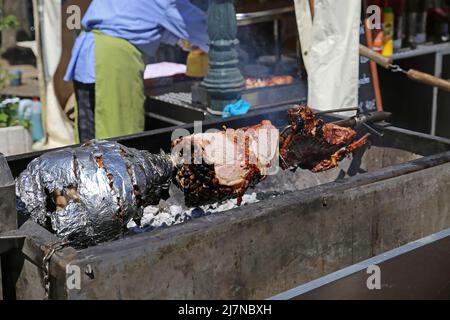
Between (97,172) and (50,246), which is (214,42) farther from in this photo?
(50,246)

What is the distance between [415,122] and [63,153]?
5.51 meters

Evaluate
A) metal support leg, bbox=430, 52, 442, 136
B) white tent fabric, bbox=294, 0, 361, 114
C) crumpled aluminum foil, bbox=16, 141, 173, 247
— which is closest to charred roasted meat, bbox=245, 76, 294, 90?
white tent fabric, bbox=294, 0, 361, 114

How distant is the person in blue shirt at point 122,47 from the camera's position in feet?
19.3

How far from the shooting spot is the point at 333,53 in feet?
17.9

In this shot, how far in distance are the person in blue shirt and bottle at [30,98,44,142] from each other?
203cm

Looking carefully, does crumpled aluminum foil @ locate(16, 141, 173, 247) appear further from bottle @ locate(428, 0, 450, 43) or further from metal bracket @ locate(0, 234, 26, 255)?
bottle @ locate(428, 0, 450, 43)

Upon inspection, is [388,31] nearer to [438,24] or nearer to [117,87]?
[438,24]

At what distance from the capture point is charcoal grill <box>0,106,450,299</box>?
92.7 inches

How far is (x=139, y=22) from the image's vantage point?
5.91 metres

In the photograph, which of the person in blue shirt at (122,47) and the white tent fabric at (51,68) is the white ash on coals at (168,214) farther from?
the white tent fabric at (51,68)

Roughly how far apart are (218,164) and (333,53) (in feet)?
8.51

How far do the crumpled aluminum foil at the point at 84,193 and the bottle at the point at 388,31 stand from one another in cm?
458

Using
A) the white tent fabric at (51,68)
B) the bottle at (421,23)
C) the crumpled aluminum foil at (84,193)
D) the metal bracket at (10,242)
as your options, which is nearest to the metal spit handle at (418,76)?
the bottle at (421,23)
